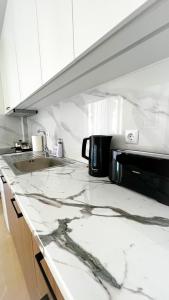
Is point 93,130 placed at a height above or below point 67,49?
below

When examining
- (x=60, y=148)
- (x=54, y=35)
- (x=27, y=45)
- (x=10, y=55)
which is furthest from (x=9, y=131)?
(x=54, y=35)

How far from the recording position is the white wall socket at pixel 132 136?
2.60 feet

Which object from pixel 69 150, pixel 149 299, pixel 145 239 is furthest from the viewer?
pixel 69 150

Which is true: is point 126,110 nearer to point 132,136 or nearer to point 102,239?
point 132,136

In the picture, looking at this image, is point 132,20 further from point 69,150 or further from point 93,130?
point 69,150

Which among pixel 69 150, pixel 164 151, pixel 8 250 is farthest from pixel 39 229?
pixel 8 250

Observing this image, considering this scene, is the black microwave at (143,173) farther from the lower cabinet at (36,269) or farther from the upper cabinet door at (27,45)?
the upper cabinet door at (27,45)

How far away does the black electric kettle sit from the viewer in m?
0.85

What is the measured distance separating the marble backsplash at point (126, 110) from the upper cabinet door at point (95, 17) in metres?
0.34

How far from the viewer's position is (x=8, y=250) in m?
1.37

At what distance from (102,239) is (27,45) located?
4.36 feet

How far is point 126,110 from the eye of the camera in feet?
2.75

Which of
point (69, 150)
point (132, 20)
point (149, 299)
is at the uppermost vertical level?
point (132, 20)

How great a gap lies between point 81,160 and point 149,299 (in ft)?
3.44
